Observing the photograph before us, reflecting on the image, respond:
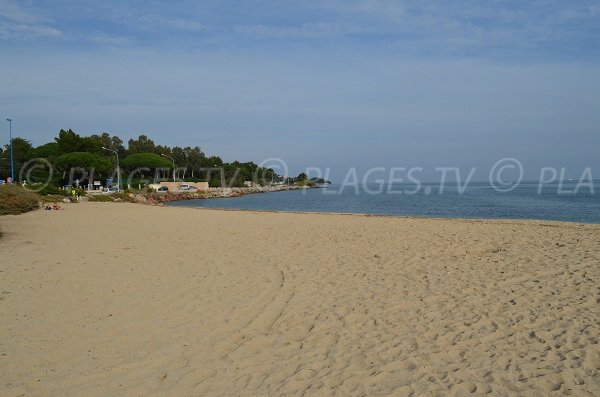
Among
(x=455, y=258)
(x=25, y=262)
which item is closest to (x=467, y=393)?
(x=455, y=258)

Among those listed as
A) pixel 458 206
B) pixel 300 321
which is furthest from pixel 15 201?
pixel 458 206

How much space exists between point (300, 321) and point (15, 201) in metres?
21.1

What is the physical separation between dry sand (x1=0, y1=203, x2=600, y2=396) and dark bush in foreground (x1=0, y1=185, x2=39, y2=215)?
12120mm

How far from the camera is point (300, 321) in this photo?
19.1 ft

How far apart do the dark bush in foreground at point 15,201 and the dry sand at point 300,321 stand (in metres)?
12.1

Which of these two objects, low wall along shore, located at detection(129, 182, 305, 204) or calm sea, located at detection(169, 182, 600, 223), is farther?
low wall along shore, located at detection(129, 182, 305, 204)

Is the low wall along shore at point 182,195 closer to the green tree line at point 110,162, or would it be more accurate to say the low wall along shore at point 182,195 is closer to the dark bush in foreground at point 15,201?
the green tree line at point 110,162

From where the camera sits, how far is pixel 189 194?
226 feet

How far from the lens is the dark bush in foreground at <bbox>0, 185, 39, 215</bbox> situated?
21328mm
